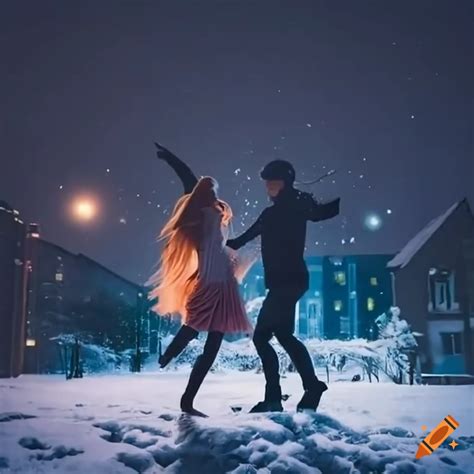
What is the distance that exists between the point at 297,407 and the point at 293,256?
2.16ft

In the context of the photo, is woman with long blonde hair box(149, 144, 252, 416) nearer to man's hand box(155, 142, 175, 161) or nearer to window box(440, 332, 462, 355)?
man's hand box(155, 142, 175, 161)

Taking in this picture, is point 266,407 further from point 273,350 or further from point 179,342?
Answer: point 179,342

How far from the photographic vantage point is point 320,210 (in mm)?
2963

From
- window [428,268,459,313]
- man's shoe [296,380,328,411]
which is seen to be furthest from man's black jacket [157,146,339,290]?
window [428,268,459,313]

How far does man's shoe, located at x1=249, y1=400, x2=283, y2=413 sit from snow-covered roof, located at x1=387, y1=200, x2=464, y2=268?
90 centimetres

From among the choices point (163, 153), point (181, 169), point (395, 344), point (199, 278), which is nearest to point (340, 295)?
point (395, 344)

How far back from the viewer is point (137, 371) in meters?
3.04

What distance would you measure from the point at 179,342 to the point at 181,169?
0.81 meters

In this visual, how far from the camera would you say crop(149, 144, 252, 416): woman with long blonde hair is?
2.85m

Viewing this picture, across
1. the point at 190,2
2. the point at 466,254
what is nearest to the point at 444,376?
the point at 466,254

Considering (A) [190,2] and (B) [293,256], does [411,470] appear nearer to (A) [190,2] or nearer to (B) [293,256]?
(B) [293,256]

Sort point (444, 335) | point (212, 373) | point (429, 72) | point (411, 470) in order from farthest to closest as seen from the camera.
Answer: point (429, 72) < point (444, 335) < point (212, 373) < point (411, 470)

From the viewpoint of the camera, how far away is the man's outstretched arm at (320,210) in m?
2.96

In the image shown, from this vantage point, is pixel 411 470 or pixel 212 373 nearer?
pixel 411 470
